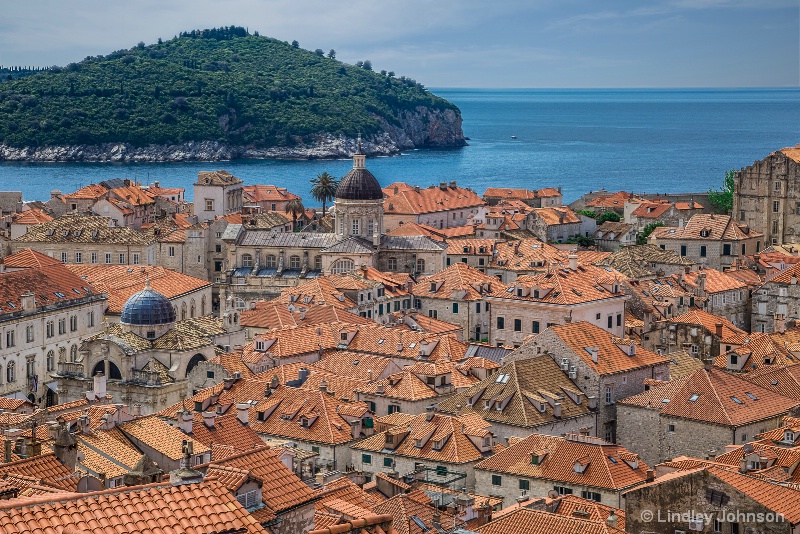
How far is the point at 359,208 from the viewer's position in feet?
350

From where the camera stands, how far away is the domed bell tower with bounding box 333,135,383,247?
10650 cm

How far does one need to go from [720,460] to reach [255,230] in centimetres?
6687

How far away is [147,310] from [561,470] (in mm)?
27816

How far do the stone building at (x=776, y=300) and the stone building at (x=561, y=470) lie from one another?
1630 inches

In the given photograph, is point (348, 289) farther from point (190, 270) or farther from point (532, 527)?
point (532, 527)

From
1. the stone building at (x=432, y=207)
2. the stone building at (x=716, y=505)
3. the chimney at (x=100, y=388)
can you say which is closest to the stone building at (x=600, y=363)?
the chimney at (x=100, y=388)

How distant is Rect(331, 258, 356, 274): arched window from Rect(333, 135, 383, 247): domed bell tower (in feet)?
10.4

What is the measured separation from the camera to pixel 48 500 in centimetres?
1931

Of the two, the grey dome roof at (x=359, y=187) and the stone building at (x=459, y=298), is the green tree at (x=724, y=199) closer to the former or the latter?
the grey dome roof at (x=359, y=187)

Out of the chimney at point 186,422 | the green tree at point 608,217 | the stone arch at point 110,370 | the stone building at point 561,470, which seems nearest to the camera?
the chimney at point 186,422

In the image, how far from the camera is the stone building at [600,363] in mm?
62469

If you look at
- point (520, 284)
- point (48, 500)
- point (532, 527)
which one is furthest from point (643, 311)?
point (48, 500)

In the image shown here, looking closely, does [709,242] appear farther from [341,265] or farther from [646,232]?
[341,265]

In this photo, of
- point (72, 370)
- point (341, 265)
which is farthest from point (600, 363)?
point (341, 265)
